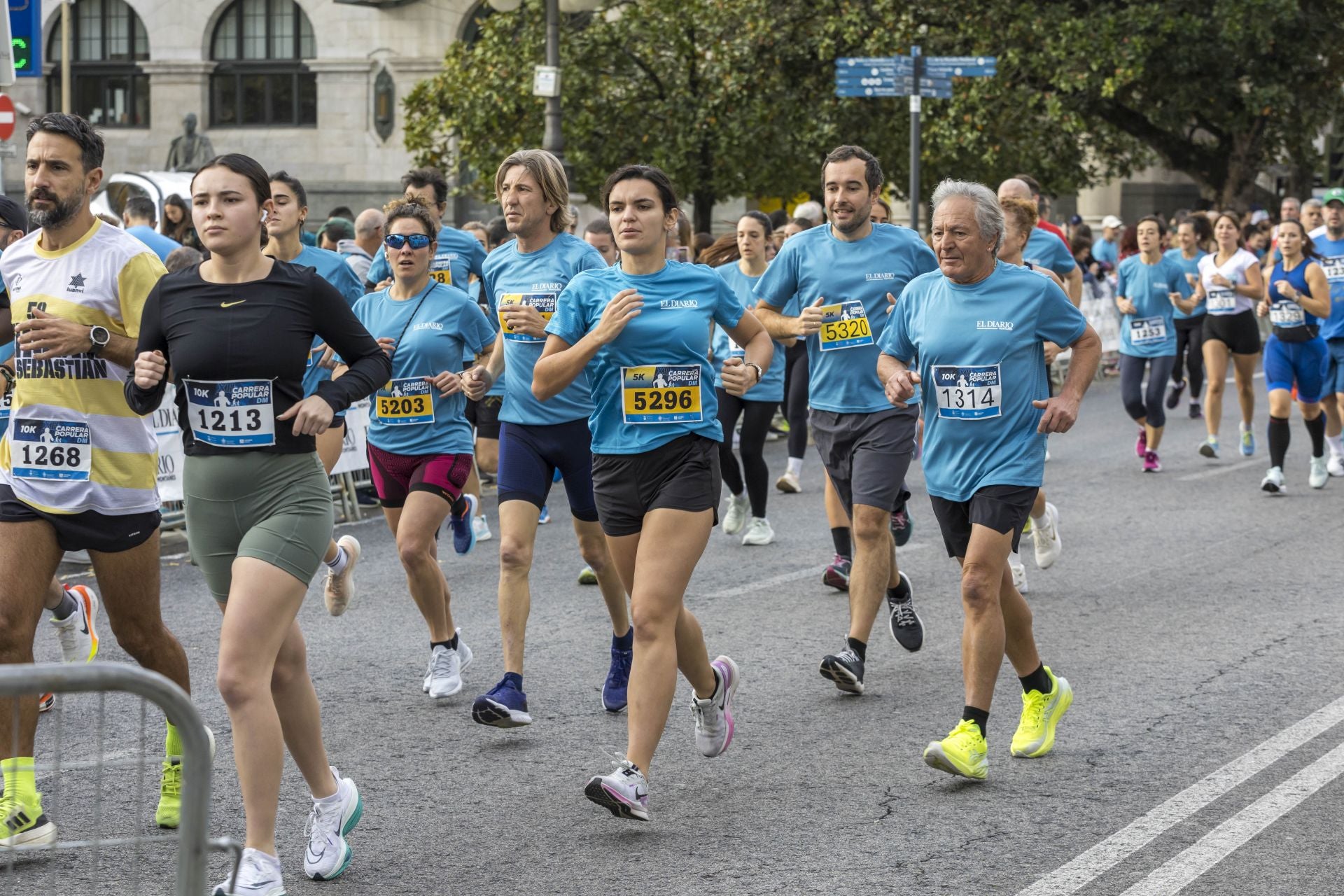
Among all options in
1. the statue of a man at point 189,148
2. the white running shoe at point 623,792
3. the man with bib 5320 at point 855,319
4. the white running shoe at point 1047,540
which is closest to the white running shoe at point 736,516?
the white running shoe at point 1047,540

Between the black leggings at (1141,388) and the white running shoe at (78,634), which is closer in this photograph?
the white running shoe at (78,634)

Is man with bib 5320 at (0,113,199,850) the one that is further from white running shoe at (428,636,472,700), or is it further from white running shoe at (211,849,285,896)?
white running shoe at (428,636,472,700)

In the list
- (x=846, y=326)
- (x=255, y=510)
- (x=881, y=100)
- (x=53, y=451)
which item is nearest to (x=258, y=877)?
(x=255, y=510)

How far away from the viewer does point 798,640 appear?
7.83 meters

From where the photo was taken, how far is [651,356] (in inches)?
215

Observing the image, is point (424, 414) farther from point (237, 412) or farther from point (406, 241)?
point (237, 412)

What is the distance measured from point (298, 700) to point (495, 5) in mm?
13401

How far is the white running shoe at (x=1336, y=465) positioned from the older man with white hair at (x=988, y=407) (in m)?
7.68

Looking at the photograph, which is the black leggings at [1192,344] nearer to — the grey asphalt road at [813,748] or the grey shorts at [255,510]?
the grey asphalt road at [813,748]

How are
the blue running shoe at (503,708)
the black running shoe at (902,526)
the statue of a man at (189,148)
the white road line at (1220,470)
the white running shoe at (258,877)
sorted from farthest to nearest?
1. the statue of a man at (189,148)
2. the white road line at (1220,470)
3. the black running shoe at (902,526)
4. the blue running shoe at (503,708)
5. the white running shoe at (258,877)

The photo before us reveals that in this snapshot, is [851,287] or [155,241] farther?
[155,241]

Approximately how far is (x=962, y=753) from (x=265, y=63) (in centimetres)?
3460

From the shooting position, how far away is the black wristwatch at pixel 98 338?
195 inches

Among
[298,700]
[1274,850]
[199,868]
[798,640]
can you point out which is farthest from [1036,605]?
[199,868]
